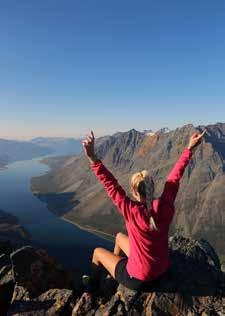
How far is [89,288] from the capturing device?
→ 1873 centimetres

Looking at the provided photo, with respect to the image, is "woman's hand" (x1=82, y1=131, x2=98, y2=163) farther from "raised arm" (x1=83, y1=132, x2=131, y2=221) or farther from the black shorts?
the black shorts

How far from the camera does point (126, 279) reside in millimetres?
15836

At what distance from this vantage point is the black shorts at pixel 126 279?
15.6 m

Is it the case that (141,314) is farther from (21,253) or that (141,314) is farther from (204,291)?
(21,253)

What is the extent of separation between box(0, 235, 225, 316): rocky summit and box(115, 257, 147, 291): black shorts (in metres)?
0.57

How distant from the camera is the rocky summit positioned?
1662cm

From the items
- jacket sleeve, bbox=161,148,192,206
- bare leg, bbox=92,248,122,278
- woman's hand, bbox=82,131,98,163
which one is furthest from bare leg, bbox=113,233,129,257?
woman's hand, bbox=82,131,98,163

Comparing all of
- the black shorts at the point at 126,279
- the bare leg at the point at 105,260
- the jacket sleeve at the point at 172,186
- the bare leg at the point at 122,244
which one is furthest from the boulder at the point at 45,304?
the jacket sleeve at the point at 172,186

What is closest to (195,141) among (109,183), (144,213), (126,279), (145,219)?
(144,213)

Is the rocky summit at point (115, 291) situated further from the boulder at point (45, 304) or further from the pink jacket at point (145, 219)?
the pink jacket at point (145, 219)

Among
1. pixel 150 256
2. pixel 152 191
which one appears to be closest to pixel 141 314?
pixel 150 256

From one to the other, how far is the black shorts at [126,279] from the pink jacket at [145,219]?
0.24 m

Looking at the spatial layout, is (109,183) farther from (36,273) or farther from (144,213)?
(36,273)

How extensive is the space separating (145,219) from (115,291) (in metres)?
6.62
